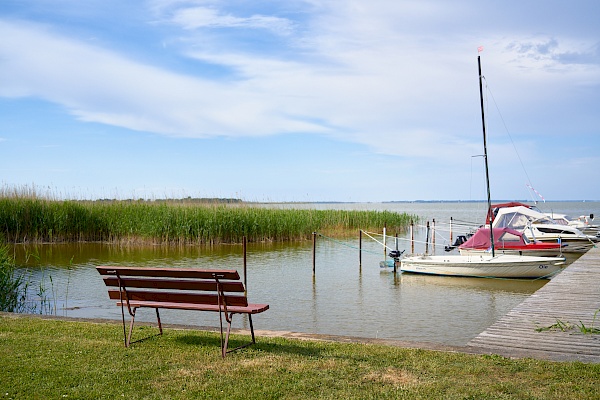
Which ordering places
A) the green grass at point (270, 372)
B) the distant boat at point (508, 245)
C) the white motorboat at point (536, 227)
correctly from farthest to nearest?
the white motorboat at point (536, 227), the distant boat at point (508, 245), the green grass at point (270, 372)

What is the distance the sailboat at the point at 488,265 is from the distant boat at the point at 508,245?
1877 millimetres

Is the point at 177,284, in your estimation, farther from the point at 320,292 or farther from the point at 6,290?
the point at 320,292

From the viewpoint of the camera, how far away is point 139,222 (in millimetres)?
31047

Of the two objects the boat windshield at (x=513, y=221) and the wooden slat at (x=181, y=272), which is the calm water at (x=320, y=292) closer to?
the wooden slat at (x=181, y=272)

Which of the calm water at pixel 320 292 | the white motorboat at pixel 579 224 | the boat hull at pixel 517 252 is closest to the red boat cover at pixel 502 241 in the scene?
the boat hull at pixel 517 252

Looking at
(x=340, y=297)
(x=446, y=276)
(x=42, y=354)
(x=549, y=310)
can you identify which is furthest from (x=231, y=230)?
(x=42, y=354)

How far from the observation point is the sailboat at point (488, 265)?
65.6 feet

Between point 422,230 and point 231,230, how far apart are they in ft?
70.7

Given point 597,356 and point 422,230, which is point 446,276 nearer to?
point 597,356

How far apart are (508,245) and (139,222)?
18.1 meters

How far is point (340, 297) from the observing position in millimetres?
16656

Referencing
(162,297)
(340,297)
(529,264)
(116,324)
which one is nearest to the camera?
(162,297)

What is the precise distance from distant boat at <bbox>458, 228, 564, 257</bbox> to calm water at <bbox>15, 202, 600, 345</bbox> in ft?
10.6

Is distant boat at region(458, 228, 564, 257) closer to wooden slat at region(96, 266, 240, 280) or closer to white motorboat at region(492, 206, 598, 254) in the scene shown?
white motorboat at region(492, 206, 598, 254)
